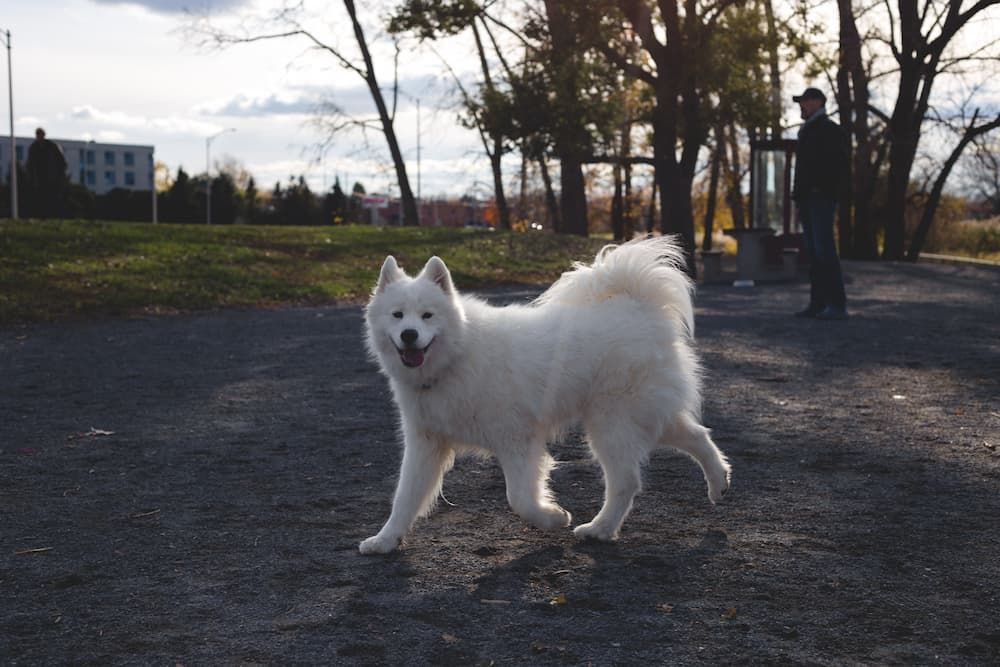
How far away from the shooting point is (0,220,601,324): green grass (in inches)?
675

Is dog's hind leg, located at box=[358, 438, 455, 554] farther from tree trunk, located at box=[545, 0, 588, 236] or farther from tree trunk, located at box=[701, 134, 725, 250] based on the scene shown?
tree trunk, located at box=[701, 134, 725, 250]

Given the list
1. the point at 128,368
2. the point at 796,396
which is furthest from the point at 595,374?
the point at 128,368

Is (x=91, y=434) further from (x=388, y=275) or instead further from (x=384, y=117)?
(x=384, y=117)

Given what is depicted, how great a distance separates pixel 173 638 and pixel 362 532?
1457mm

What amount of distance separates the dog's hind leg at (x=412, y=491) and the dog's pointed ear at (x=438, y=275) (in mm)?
764

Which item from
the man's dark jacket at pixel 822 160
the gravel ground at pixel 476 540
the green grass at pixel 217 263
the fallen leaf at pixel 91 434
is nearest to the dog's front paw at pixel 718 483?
the gravel ground at pixel 476 540

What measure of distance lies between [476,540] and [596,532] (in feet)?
1.76

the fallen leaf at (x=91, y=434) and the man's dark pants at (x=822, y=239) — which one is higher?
the man's dark pants at (x=822, y=239)

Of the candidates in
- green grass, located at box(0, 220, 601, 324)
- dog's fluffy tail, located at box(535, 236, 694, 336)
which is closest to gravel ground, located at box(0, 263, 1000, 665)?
dog's fluffy tail, located at box(535, 236, 694, 336)

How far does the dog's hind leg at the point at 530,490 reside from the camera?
15.9 feet

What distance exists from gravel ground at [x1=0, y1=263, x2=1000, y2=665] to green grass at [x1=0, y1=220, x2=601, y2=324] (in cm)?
780

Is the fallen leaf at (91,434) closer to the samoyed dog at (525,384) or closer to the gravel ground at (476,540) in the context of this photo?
the gravel ground at (476,540)

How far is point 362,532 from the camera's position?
5.06 m

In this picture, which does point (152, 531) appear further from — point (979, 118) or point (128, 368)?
point (979, 118)
